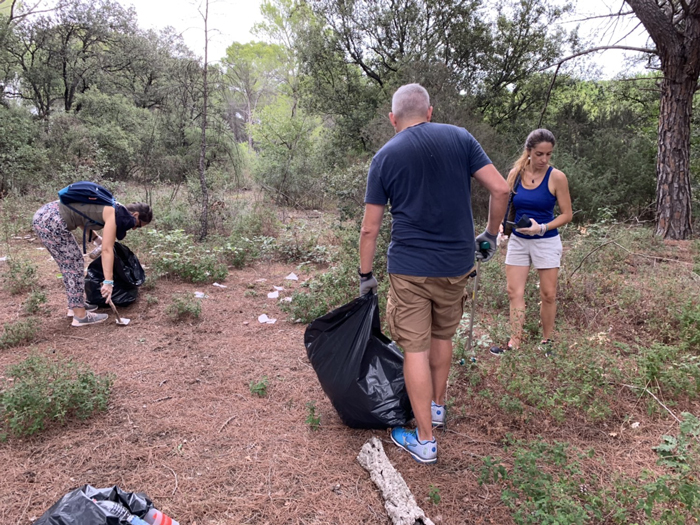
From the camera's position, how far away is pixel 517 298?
3189 millimetres

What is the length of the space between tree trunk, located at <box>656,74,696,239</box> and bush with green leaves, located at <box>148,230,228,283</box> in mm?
6696

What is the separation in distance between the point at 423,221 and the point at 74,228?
11.4ft

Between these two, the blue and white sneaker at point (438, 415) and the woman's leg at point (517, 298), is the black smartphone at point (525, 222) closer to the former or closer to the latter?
the woman's leg at point (517, 298)

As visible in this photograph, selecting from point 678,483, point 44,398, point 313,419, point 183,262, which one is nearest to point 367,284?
point 313,419

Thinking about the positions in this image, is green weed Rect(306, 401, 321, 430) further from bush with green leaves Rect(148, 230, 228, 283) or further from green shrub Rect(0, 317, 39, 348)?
bush with green leaves Rect(148, 230, 228, 283)

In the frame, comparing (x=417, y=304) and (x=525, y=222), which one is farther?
(x=525, y=222)

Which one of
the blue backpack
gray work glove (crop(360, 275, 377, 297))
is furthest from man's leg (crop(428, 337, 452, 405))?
the blue backpack

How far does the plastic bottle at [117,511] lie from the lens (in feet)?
4.81

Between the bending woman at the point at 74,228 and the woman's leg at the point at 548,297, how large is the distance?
359 centimetres

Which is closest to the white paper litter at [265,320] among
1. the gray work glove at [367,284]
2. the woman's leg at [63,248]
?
the woman's leg at [63,248]

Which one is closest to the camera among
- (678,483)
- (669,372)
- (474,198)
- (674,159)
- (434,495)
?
(678,483)

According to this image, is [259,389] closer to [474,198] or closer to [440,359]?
[440,359]

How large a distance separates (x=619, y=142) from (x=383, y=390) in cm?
895

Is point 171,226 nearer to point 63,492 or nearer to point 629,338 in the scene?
point 63,492
